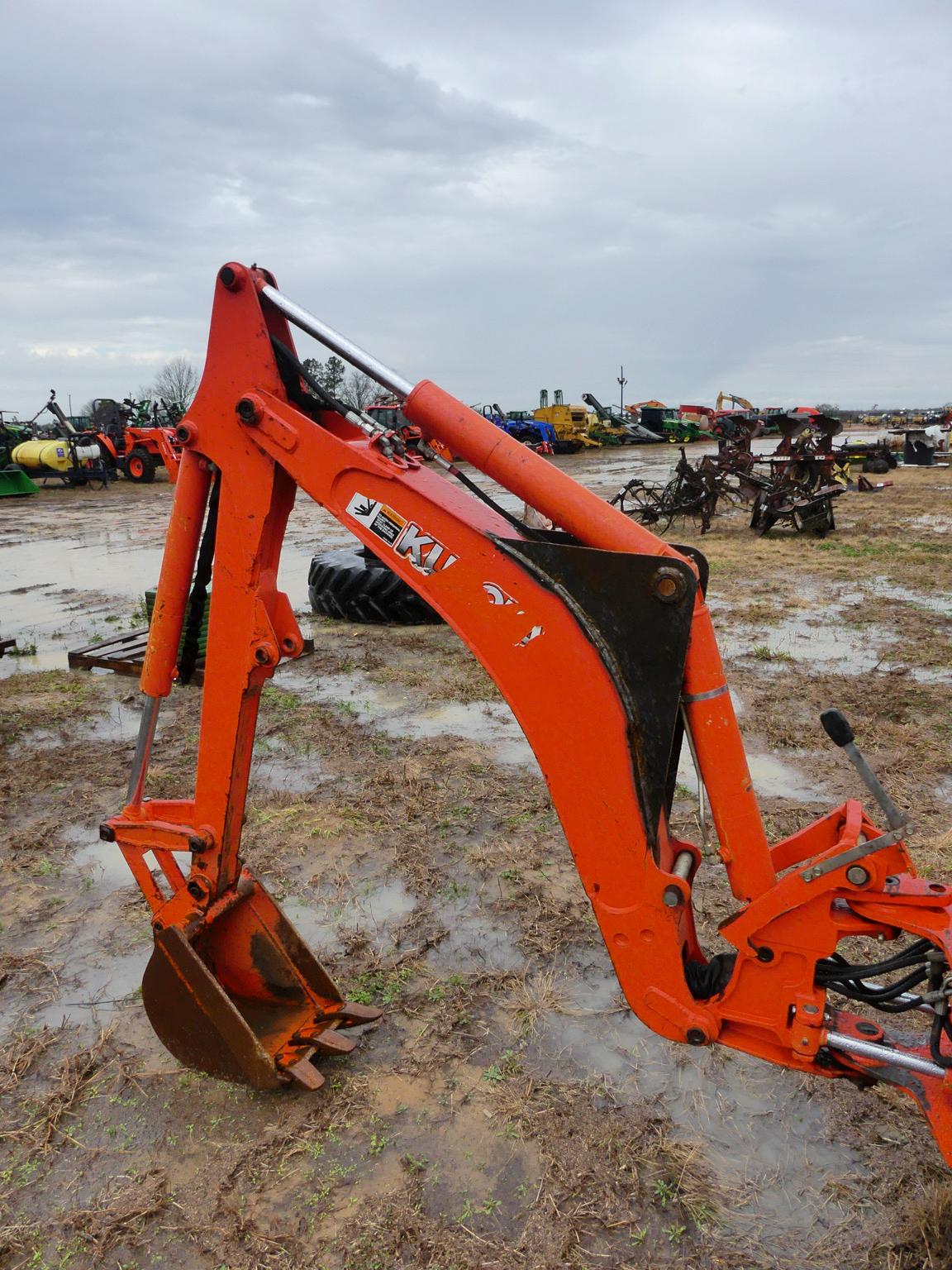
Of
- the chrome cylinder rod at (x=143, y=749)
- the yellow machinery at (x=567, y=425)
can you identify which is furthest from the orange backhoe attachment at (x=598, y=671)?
→ the yellow machinery at (x=567, y=425)

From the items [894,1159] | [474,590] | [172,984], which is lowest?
[894,1159]

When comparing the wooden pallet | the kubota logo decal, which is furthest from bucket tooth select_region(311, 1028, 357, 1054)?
the wooden pallet

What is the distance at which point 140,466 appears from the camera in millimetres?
25859

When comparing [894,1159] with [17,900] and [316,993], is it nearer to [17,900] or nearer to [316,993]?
[316,993]

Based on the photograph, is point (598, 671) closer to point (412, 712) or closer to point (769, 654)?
point (412, 712)

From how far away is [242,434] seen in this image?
7.99 feet

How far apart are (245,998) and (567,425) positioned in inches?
1504

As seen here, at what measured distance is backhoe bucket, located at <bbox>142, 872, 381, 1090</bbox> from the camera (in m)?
2.66

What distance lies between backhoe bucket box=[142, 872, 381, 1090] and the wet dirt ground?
0.13m

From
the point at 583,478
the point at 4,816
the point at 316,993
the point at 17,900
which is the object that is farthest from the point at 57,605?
the point at 583,478

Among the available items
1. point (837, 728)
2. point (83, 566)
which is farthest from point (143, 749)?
point (83, 566)

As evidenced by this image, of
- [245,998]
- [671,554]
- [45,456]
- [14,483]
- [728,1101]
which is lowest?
[728,1101]

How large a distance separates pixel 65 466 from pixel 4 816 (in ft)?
73.1

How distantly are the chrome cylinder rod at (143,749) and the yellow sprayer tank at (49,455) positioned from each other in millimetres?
24503
